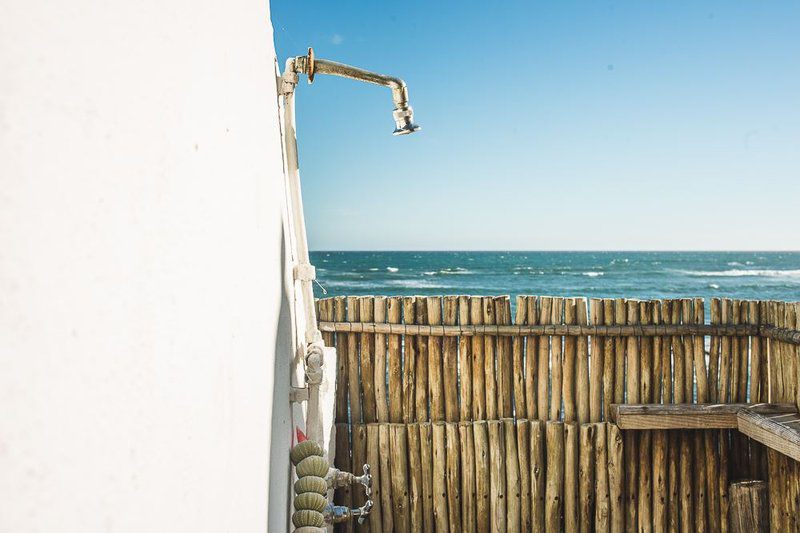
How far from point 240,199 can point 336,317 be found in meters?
2.86

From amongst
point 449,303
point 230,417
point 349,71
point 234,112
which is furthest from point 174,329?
point 449,303

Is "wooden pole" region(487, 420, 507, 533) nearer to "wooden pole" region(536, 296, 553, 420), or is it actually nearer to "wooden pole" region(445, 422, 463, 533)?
"wooden pole" region(445, 422, 463, 533)

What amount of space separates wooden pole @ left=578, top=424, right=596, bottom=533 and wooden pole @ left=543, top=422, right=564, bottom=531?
0.47ft

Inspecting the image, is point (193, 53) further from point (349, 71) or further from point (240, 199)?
point (349, 71)

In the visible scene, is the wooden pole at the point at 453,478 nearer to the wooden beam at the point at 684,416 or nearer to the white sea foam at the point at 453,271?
the wooden beam at the point at 684,416

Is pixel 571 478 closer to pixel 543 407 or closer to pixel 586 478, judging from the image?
pixel 586 478

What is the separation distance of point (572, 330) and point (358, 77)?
7.93 feet

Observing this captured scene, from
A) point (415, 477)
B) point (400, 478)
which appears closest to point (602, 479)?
point (415, 477)

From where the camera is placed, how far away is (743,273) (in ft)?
140

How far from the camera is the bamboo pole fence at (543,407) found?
419 cm

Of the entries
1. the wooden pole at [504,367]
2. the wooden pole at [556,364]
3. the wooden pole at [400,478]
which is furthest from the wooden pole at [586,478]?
the wooden pole at [400,478]

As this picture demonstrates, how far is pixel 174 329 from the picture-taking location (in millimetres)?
945

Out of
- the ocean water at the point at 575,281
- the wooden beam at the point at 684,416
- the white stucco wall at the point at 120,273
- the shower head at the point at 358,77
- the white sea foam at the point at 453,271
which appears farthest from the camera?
the white sea foam at the point at 453,271

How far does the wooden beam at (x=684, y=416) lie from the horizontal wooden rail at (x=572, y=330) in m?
0.51
